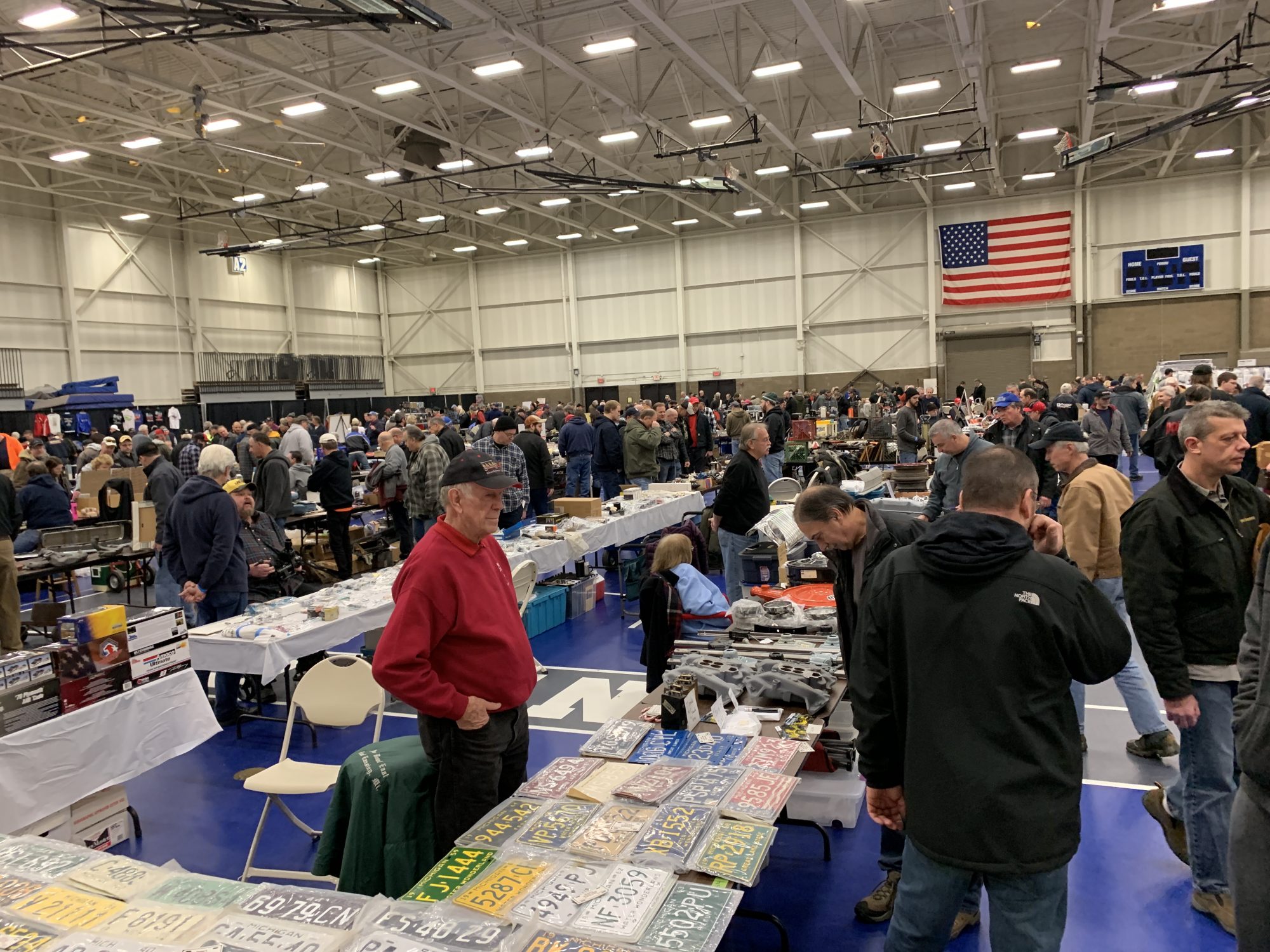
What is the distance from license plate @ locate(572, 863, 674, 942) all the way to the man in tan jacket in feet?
8.92

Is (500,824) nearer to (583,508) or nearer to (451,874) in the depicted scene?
(451,874)

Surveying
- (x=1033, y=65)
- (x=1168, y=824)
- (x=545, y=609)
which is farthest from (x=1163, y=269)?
(x=1168, y=824)

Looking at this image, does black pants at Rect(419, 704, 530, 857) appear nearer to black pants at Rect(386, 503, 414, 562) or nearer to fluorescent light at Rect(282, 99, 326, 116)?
black pants at Rect(386, 503, 414, 562)

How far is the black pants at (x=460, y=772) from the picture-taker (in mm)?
2678

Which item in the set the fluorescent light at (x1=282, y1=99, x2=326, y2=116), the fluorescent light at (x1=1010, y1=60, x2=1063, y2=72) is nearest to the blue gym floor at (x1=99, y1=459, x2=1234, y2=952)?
the fluorescent light at (x1=1010, y1=60, x2=1063, y2=72)

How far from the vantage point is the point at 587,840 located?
2.29 metres

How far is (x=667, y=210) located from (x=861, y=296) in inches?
246

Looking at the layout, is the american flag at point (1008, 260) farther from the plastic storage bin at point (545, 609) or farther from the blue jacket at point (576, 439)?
the plastic storage bin at point (545, 609)

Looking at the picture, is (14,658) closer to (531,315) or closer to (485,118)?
(485,118)

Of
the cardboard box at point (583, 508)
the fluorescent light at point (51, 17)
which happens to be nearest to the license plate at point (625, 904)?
the cardboard box at point (583, 508)

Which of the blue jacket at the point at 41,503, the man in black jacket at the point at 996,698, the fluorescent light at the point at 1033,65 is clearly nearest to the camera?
the man in black jacket at the point at 996,698

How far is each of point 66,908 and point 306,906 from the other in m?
0.56

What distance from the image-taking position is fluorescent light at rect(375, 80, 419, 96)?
1154 cm

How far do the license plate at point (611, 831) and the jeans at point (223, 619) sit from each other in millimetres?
3805
